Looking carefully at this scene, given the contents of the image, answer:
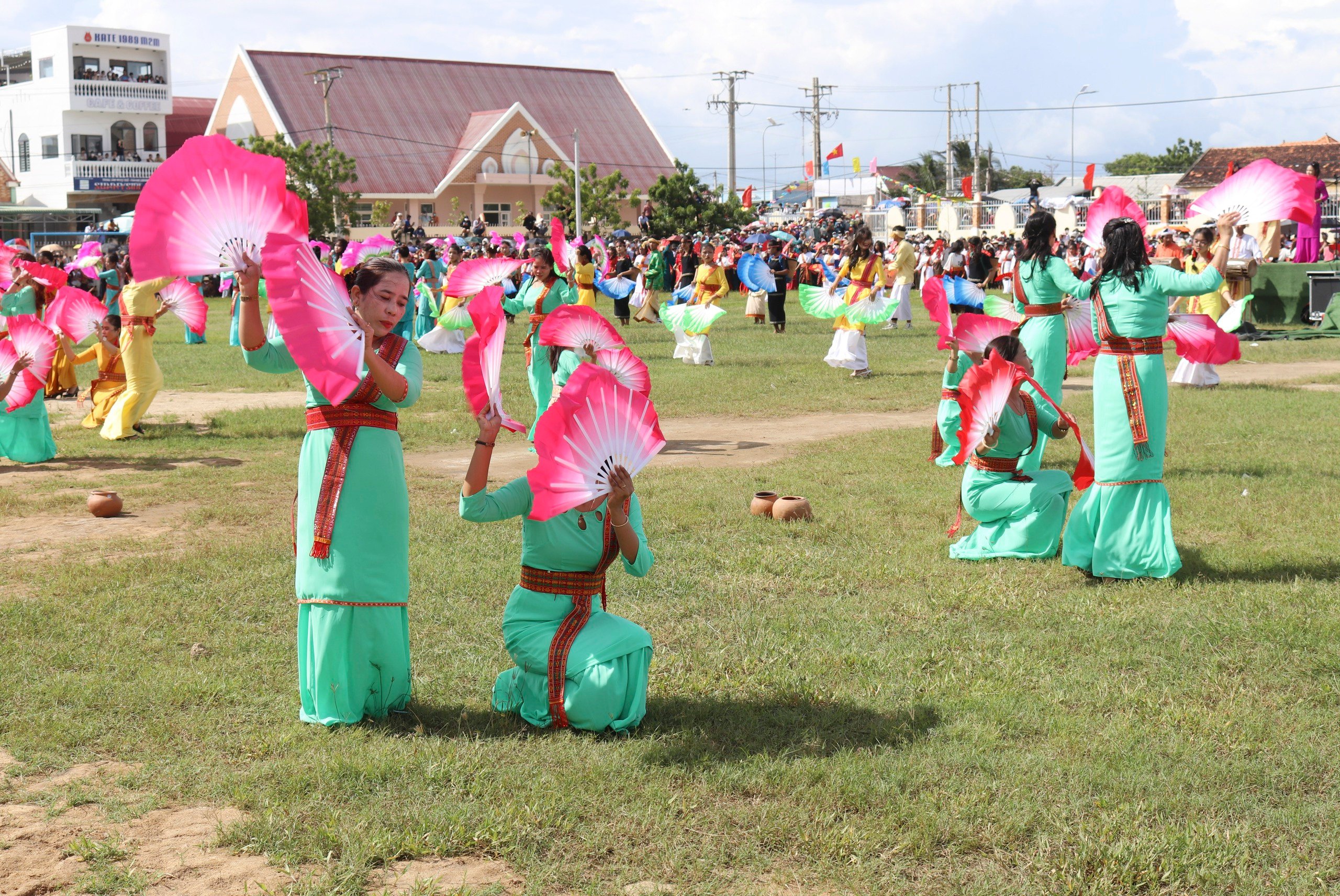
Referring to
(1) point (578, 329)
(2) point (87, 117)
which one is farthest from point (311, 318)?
(2) point (87, 117)

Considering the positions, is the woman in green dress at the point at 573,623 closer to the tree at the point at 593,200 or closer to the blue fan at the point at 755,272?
the blue fan at the point at 755,272

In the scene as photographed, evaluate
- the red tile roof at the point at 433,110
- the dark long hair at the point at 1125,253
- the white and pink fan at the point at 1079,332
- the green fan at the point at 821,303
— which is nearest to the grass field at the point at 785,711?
the white and pink fan at the point at 1079,332

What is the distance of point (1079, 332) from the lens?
818 centimetres

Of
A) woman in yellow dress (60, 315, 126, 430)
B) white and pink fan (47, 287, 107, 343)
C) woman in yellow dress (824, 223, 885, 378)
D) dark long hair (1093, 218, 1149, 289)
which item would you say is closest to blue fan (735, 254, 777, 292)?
woman in yellow dress (824, 223, 885, 378)

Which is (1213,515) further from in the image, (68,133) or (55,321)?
(68,133)

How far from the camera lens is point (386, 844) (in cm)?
371

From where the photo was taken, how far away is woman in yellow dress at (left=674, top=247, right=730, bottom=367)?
56.9 feet

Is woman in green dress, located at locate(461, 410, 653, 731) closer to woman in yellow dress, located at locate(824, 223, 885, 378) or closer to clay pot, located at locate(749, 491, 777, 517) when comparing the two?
clay pot, located at locate(749, 491, 777, 517)

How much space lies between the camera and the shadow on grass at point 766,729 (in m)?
4.39

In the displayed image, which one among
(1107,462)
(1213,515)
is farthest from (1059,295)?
(1107,462)

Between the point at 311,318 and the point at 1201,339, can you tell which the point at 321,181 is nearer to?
the point at 1201,339

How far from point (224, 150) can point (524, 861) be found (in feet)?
7.96

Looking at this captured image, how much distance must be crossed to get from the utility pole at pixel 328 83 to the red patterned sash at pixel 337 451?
43294mm


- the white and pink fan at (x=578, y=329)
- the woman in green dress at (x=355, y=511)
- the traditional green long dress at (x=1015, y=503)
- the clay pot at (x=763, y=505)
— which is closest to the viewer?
the woman in green dress at (x=355, y=511)
